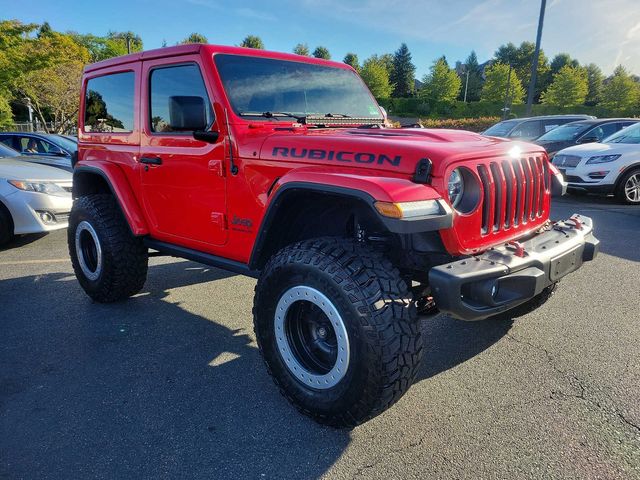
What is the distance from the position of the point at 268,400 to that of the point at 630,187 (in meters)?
8.66

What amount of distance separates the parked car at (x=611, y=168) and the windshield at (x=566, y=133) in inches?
60.0

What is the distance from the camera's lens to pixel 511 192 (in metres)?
2.65

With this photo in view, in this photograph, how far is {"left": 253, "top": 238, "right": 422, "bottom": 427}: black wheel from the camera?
7.14 ft

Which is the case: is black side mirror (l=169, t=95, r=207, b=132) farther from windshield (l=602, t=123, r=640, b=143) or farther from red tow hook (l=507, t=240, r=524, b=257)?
windshield (l=602, t=123, r=640, b=143)

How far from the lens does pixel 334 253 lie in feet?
7.76

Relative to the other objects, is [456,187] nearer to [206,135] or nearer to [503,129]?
[206,135]

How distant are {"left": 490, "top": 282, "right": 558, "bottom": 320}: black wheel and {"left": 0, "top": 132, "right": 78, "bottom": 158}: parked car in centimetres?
890

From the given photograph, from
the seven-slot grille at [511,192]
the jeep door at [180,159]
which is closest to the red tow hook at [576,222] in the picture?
A: the seven-slot grille at [511,192]

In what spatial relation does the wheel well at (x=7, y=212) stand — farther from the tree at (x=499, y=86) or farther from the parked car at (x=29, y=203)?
the tree at (x=499, y=86)

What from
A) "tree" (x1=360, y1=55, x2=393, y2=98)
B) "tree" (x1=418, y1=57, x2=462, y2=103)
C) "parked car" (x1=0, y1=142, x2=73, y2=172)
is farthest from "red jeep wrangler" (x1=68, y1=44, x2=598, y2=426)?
"tree" (x1=418, y1=57, x2=462, y2=103)

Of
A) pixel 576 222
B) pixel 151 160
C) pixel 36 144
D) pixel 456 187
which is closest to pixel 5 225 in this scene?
pixel 151 160

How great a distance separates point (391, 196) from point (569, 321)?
243 cm

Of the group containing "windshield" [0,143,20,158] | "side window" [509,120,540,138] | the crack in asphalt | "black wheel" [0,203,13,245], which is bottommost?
the crack in asphalt

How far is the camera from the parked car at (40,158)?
315 inches
